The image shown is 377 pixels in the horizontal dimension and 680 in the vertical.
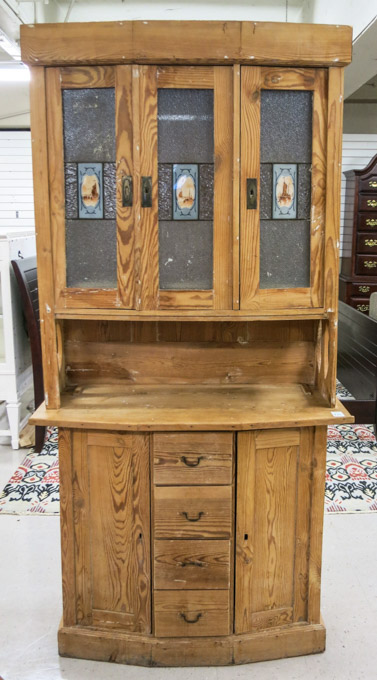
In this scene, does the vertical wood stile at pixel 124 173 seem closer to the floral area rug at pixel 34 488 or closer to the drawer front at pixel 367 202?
the floral area rug at pixel 34 488

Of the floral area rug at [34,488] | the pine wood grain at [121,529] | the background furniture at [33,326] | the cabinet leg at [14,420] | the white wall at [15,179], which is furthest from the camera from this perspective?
the white wall at [15,179]

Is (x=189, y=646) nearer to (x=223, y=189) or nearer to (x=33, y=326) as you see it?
(x=223, y=189)

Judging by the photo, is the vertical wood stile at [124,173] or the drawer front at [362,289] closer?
the vertical wood stile at [124,173]

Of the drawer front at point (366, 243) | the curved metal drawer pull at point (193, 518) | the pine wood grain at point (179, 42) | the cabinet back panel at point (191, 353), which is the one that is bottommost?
the curved metal drawer pull at point (193, 518)

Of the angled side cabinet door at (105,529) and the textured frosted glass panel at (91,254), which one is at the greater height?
the textured frosted glass panel at (91,254)

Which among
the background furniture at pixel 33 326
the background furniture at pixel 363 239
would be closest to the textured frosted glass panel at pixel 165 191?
the background furniture at pixel 33 326

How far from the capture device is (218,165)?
2041 mm

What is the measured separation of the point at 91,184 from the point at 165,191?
10.0 inches

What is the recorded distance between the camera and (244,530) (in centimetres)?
219

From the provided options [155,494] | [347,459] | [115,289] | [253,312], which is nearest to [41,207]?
[115,289]

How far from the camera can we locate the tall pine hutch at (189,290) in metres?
2.00

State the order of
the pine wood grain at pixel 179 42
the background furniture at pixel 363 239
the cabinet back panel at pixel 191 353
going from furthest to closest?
the background furniture at pixel 363 239 < the cabinet back panel at pixel 191 353 < the pine wood grain at pixel 179 42

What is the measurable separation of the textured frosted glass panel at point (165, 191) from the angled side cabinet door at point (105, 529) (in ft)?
2.55

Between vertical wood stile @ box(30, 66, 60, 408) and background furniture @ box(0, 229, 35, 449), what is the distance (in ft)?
6.76
